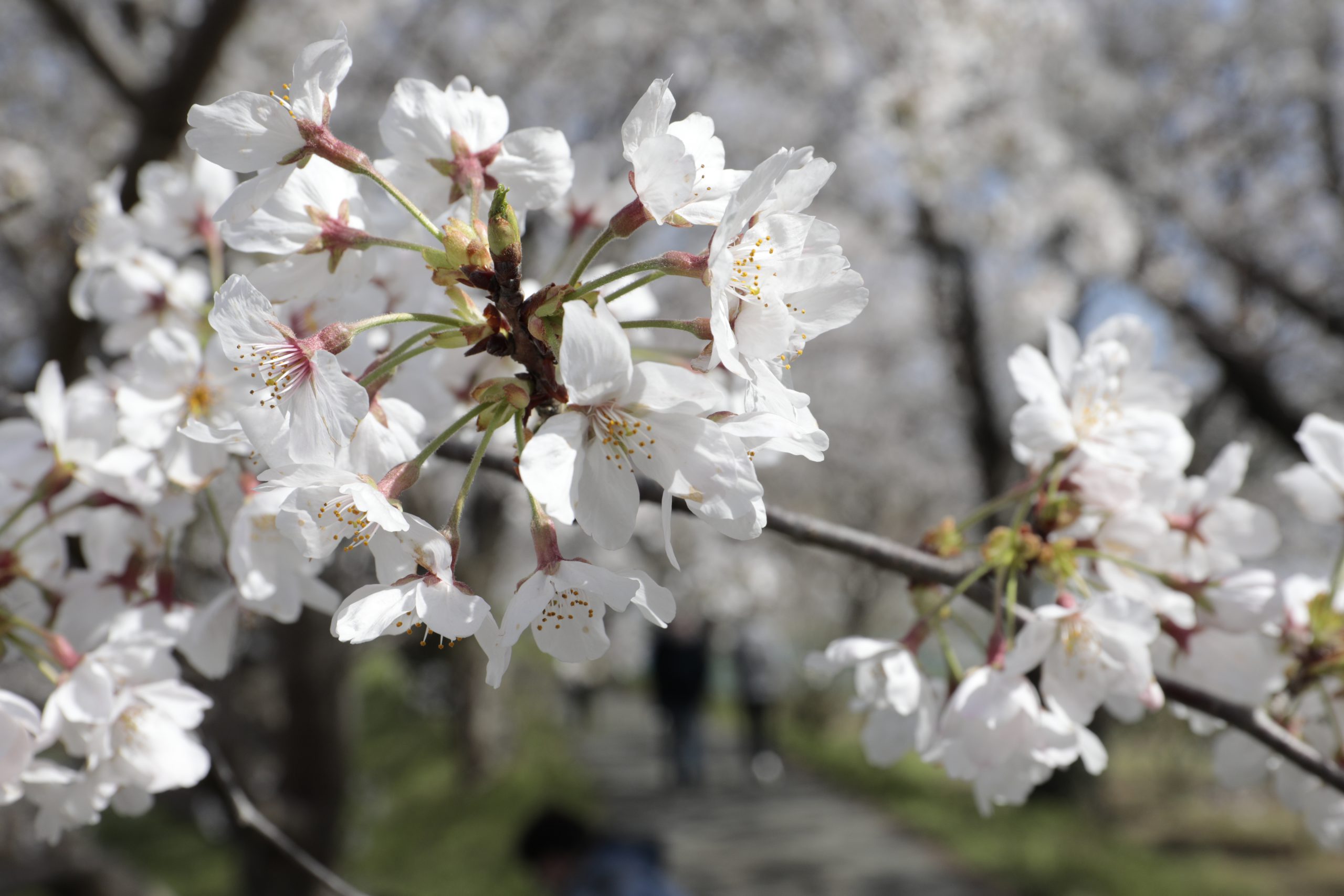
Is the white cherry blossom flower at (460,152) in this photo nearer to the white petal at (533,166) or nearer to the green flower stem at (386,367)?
the white petal at (533,166)

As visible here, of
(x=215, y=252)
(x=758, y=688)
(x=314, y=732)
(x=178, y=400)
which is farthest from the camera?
(x=758, y=688)

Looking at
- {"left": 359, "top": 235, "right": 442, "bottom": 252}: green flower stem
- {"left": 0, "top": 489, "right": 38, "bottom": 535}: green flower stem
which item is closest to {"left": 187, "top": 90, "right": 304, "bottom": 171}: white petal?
{"left": 359, "top": 235, "right": 442, "bottom": 252}: green flower stem

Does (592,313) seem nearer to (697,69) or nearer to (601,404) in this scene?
(601,404)

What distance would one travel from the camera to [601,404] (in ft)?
2.58

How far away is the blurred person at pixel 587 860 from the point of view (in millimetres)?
3432

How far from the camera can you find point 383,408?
982 mm

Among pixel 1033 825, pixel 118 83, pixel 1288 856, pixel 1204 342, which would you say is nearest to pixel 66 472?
pixel 118 83

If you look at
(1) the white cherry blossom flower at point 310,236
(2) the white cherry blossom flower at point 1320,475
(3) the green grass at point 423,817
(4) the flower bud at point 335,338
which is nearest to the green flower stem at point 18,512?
(1) the white cherry blossom flower at point 310,236

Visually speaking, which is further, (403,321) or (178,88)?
(178,88)

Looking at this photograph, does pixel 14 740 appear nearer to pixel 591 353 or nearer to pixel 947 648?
pixel 591 353

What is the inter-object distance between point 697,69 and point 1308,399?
7.31 meters

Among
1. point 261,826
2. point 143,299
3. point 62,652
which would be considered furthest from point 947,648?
point 143,299

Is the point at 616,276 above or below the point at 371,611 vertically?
above

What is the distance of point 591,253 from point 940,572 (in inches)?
26.9
